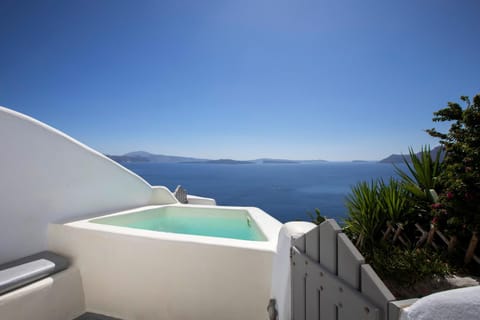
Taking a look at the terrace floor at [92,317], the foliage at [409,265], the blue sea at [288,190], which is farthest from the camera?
the blue sea at [288,190]

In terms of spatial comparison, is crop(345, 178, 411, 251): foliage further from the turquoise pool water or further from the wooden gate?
the turquoise pool water

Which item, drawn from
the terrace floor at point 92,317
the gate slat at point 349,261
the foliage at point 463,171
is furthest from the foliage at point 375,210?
the terrace floor at point 92,317

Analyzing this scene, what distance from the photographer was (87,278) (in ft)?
8.04

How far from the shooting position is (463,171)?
1.00 metres

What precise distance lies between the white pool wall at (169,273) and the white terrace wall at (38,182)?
45cm

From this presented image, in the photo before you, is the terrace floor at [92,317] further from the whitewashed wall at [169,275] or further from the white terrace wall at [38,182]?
the white terrace wall at [38,182]

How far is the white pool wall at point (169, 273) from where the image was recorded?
1945mm

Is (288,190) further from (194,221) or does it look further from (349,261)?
(349,261)

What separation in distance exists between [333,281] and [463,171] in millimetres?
840

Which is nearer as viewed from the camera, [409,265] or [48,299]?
[409,265]

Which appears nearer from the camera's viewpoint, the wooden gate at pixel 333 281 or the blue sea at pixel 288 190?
the wooden gate at pixel 333 281

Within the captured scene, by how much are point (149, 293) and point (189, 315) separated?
49cm

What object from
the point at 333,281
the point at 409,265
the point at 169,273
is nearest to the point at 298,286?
the point at 333,281

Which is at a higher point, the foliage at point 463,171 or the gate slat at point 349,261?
the foliage at point 463,171
